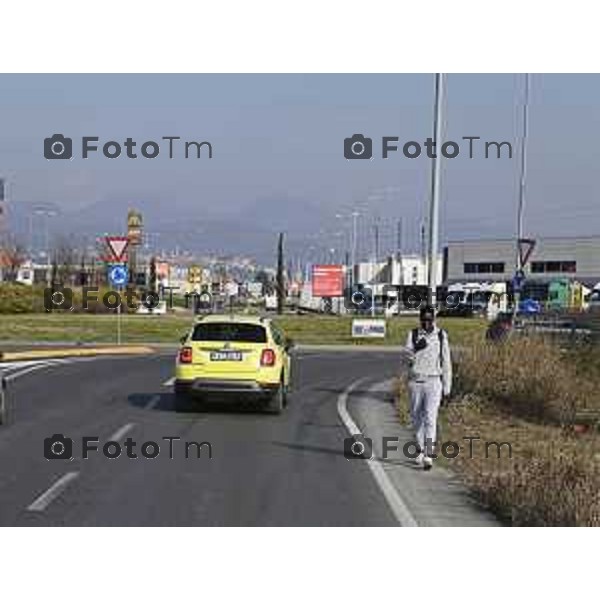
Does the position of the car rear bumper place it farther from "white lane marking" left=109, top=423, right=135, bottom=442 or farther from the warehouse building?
the warehouse building

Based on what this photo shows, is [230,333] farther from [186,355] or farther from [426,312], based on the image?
[426,312]

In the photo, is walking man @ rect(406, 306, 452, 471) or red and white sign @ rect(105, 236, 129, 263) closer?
walking man @ rect(406, 306, 452, 471)

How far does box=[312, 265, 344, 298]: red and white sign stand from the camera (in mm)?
72906

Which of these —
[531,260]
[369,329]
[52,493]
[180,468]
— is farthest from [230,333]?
[531,260]

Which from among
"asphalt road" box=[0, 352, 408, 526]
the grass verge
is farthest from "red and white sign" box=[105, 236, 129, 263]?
"asphalt road" box=[0, 352, 408, 526]

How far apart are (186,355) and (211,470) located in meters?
6.41

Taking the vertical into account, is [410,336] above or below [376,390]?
above

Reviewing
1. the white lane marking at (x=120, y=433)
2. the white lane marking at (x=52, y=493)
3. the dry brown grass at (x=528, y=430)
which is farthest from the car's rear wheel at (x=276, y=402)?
the white lane marking at (x=52, y=493)
